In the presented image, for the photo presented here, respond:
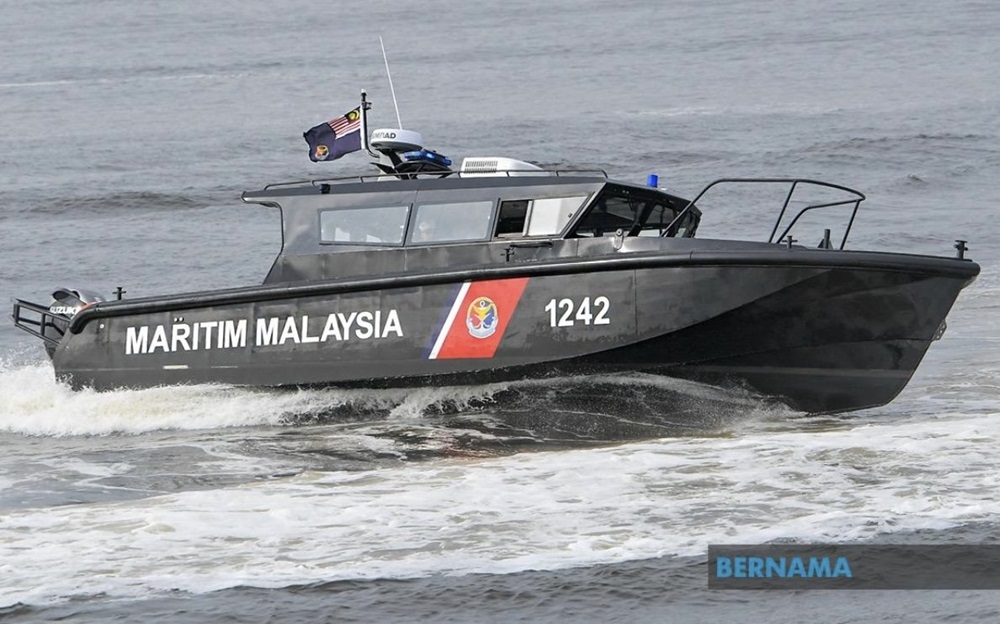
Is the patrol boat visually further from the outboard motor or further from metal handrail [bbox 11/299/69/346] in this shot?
metal handrail [bbox 11/299/69/346]

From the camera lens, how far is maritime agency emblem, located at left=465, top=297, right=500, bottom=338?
9766 mm

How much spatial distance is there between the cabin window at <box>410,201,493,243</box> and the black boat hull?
460mm

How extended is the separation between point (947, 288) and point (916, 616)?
3828mm

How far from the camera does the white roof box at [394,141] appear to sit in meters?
10.9

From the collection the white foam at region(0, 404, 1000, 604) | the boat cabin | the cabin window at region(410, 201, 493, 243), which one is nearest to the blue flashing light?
the boat cabin

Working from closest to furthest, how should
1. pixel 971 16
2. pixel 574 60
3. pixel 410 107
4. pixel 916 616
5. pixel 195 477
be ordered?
pixel 916 616 → pixel 195 477 → pixel 410 107 → pixel 574 60 → pixel 971 16

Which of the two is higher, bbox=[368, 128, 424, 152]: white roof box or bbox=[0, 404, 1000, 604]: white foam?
bbox=[368, 128, 424, 152]: white roof box

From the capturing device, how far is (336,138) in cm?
1134

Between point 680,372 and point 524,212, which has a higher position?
point 524,212

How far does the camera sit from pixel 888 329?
953 cm

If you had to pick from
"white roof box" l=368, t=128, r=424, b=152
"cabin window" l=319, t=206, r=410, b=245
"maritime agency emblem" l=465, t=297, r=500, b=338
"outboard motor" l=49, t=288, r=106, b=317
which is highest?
"white roof box" l=368, t=128, r=424, b=152

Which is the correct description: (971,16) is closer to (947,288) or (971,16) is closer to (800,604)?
(947,288)

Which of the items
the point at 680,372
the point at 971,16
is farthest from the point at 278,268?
the point at 971,16

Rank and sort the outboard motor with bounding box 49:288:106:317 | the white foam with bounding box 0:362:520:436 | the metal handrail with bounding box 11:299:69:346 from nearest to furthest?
the white foam with bounding box 0:362:520:436 < the outboard motor with bounding box 49:288:106:317 < the metal handrail with bounding box 11:299:69:346
